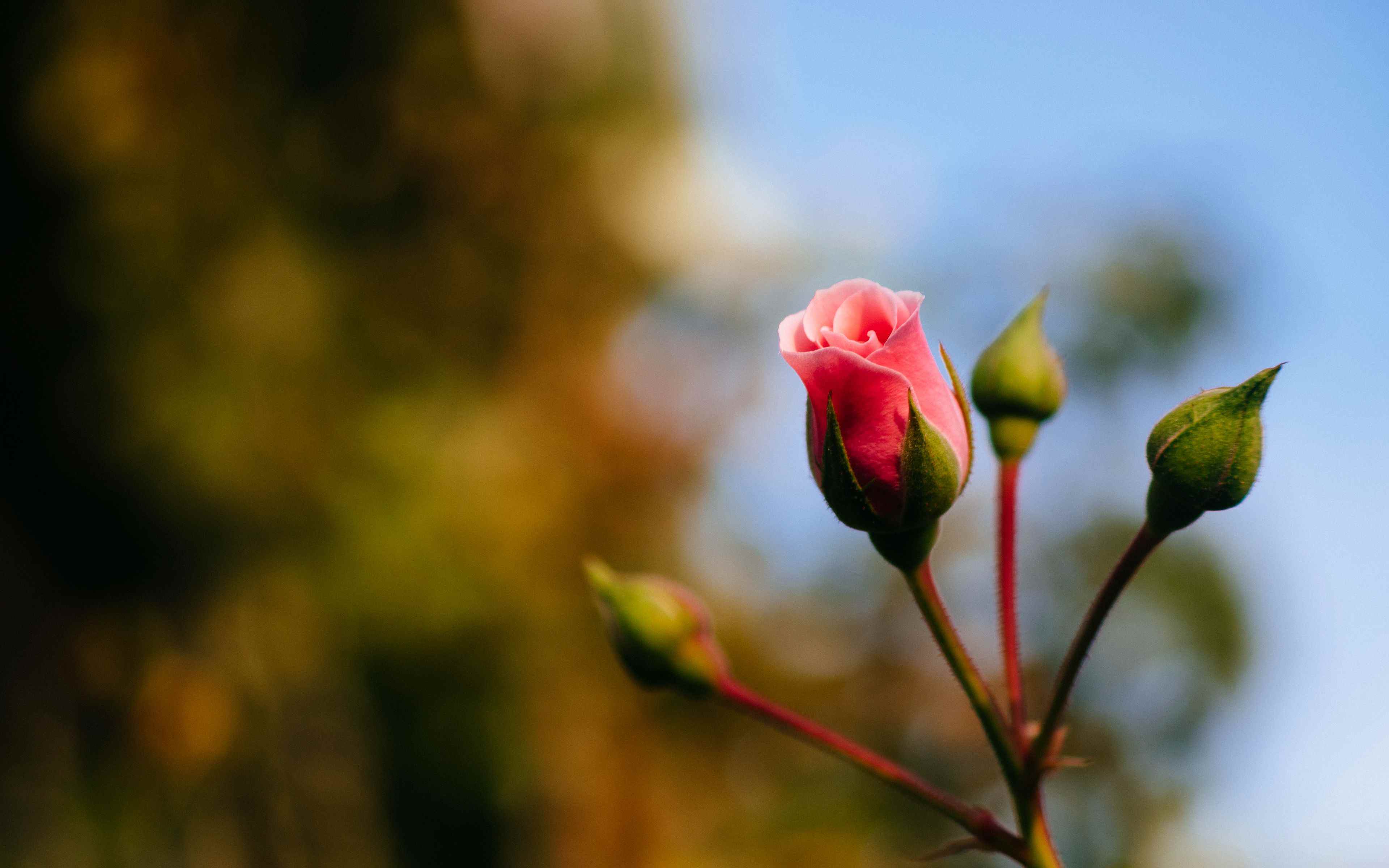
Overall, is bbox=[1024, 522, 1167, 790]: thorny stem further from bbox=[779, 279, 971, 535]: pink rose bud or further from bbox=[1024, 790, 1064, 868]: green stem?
bbox=[779, 279, 971, 535]: pink rose bud

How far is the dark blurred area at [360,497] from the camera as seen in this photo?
17.4 feet

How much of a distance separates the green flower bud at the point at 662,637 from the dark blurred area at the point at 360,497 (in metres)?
4.36

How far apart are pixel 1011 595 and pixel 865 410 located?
0.25 m

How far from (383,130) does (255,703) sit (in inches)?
148

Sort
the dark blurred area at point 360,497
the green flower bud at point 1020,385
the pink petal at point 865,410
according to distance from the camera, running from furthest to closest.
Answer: the dark blurred area at point 360,497
the green flower bud at point 1020,385
the pink petal at point 865,410

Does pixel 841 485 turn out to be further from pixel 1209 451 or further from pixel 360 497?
pixel 360 497

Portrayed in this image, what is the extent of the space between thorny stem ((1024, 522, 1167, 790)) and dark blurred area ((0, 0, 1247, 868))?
4.52 meters

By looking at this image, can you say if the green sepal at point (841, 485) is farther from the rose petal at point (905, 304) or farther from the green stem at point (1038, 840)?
the green stem at point (1038, 840)

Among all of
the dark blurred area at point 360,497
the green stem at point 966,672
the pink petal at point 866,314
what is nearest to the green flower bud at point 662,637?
the green stem at point 966,672

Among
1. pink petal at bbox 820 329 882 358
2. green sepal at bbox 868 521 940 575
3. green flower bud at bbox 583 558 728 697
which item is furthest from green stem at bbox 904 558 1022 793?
green flower bud at bbox 583 558 728 697

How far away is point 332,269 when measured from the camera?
20.8 feet

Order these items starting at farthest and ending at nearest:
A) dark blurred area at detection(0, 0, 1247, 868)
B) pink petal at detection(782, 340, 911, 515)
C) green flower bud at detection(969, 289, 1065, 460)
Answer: dark blurred area at detection(0, 0, 1247, 868)
green flower bud at detection(969, 289, 1065, 460)
pink petal at detection(782, 340, 911, 515)

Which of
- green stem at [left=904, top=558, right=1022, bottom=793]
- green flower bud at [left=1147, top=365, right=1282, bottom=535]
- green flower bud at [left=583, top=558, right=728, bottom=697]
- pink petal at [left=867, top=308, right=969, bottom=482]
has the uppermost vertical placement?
green flower bud at [left=1147, top=365, right=1282, bottom=535]

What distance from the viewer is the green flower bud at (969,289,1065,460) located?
0.89 m
